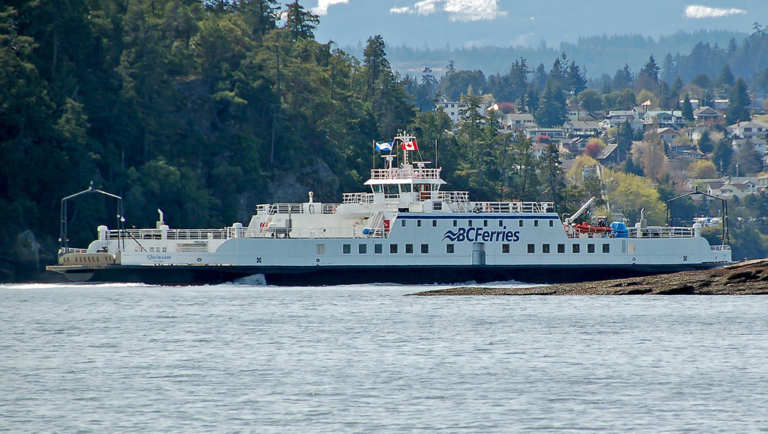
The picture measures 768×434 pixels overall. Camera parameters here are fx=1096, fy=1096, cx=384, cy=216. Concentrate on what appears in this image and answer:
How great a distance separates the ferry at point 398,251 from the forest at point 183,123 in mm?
14055

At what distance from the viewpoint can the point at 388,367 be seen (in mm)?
27312

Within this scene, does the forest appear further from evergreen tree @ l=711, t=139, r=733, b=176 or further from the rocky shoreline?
evergreen tree @ l=711, t=139, r=733, b=176

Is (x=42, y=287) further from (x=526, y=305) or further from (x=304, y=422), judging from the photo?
(x=304, y=422)

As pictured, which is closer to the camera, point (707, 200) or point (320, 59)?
point (320, 59)

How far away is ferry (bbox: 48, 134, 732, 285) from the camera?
49.9 metres

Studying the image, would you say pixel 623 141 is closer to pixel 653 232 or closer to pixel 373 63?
pixel 373 63

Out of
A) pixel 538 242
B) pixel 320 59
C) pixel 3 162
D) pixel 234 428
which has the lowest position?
pixel 234 428

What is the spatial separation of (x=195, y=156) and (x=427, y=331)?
148 feet

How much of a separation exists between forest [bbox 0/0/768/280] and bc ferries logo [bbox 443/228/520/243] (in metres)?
25.0

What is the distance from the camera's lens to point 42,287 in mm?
55438

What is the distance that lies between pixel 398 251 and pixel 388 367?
2373 cm

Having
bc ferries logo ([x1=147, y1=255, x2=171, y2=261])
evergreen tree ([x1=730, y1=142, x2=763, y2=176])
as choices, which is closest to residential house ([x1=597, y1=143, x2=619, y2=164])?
evergreen tree ([x1=730, y1=142, x2=763, y2=176])

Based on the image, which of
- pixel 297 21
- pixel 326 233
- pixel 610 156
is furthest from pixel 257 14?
pixel 610 156

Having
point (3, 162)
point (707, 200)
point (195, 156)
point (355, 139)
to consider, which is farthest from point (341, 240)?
point (707, 200)
